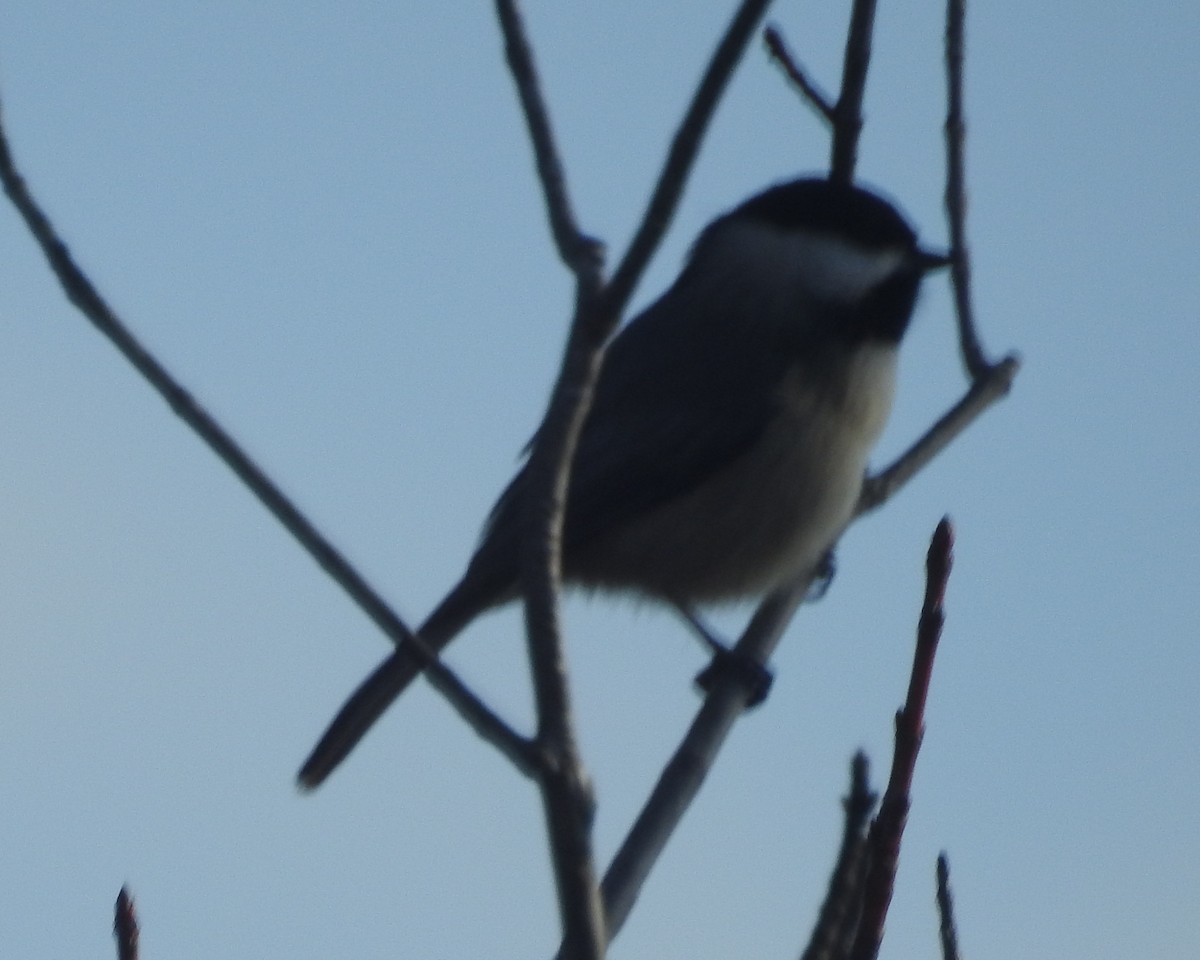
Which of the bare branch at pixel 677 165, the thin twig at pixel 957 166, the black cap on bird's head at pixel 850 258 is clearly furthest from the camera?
the black cap on bird's head at pixel 850 258

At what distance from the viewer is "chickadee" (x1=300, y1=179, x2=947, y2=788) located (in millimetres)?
4688

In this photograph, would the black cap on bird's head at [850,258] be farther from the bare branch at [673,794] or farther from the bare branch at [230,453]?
the bare branch at [230,453]

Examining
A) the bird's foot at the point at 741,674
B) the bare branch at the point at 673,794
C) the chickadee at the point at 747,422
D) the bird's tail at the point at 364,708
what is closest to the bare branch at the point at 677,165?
the bare branch at the point at 673,794

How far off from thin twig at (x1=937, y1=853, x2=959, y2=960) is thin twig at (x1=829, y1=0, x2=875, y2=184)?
2138 millimetres

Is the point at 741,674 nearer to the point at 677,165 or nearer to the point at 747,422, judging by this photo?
the point at 747,422

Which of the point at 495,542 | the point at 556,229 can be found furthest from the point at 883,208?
the point at 556,229

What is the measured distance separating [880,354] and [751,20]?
3104 mm

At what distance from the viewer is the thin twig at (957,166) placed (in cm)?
352

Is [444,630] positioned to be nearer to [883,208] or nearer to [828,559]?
[828,559]

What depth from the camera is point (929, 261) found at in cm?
506

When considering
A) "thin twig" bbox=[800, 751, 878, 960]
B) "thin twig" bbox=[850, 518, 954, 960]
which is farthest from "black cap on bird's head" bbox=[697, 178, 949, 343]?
"thin twig" bbox=[850, 518, 954, 960]

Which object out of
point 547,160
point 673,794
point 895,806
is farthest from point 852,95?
point 895,806

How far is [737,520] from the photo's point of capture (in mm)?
4777

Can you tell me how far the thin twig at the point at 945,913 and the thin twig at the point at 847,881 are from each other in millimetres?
98
